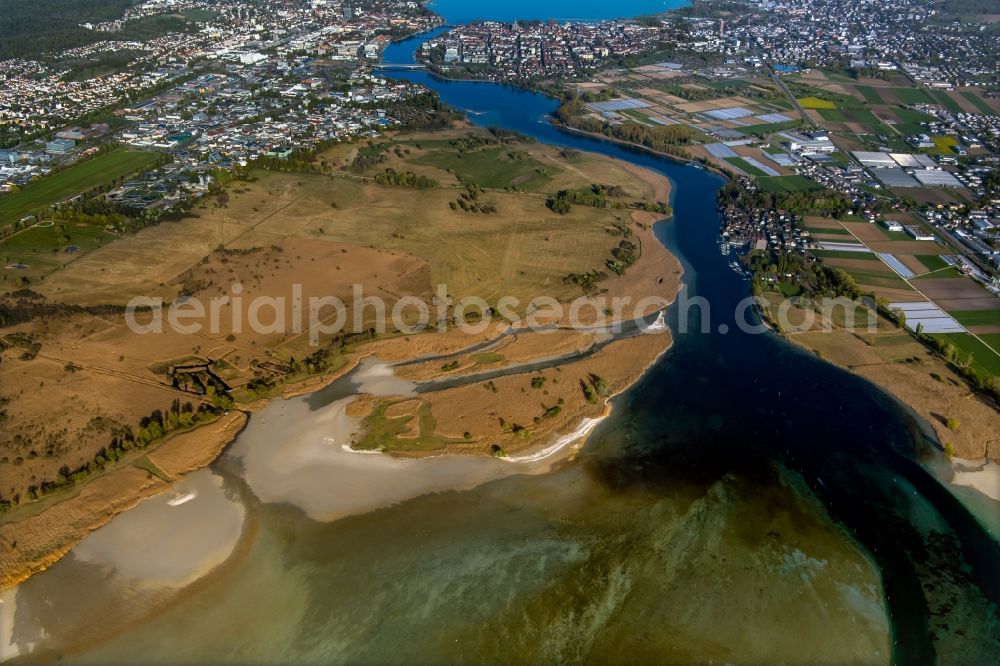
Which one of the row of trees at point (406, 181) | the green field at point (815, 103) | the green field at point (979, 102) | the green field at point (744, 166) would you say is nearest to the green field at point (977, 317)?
the green field at point (744, 166)

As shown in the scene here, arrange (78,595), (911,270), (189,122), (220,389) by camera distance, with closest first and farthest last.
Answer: (78,595)
(220,389)
(911,270)
(189,122)

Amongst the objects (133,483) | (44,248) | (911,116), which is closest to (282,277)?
(44,248)

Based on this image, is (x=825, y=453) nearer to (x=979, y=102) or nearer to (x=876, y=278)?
(x=876, y=278)

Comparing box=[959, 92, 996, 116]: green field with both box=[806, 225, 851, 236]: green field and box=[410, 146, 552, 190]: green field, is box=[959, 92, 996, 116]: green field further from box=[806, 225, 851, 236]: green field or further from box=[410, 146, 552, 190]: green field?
box=[410, 146, 552, 190]: green field

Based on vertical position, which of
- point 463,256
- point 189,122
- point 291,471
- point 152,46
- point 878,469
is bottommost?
point 878,469

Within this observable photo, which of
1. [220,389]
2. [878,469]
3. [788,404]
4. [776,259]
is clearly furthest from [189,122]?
[878,469]

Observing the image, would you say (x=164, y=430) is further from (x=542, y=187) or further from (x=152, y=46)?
(x=152, y=46)
